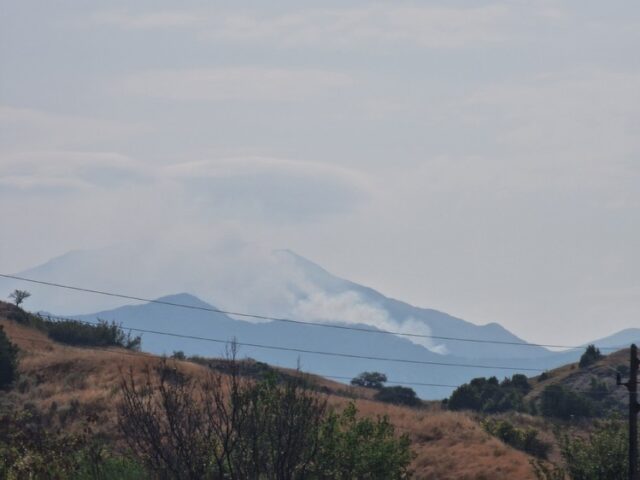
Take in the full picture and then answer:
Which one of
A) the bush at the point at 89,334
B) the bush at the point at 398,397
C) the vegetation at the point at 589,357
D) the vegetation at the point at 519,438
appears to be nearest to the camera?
the vegetation at the point at 519,438

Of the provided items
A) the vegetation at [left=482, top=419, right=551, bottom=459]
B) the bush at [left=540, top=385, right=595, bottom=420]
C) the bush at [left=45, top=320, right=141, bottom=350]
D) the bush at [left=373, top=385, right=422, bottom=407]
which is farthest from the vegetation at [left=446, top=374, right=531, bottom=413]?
the bush at [left=45, top=320, right=141, bottom=350]

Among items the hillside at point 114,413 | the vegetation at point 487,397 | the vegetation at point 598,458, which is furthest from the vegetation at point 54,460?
the vegetation at point 487,397

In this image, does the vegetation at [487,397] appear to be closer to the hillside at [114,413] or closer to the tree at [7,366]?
the hillside at [114,413]

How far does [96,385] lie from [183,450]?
40955mm

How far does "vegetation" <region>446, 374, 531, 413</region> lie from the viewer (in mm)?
89887

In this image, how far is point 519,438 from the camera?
65.8 m

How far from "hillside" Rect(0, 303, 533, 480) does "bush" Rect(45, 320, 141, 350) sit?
10.1 meters

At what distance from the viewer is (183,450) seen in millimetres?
30141

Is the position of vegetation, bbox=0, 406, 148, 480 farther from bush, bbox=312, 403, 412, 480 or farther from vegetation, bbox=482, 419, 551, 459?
vegetation, bbox=482, 419, 551, 459

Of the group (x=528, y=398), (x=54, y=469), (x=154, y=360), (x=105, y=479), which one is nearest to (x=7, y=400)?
(x=154, y=360)

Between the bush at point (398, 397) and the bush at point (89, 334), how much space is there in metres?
22.2

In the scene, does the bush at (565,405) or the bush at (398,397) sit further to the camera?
the bush at (398,397)

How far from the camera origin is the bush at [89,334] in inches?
3672

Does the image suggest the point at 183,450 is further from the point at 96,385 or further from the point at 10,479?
the point at 96,385
